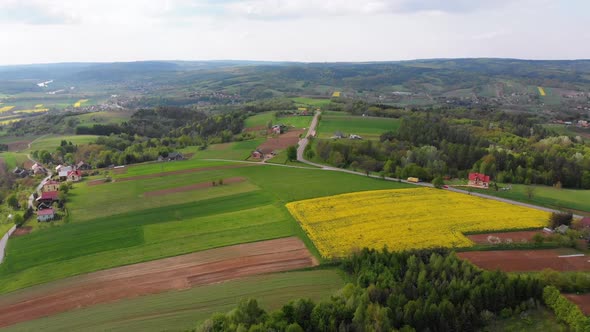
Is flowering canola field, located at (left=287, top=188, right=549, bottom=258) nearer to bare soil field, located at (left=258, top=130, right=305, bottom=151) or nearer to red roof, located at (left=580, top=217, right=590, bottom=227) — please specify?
red roof, located at (left=580, top=217, right=590, bottom=227)

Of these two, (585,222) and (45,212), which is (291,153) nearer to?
(45,212)

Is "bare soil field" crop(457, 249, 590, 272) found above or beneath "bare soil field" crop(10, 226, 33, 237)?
above

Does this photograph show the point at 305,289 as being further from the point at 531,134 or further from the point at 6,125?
the point at 6,125

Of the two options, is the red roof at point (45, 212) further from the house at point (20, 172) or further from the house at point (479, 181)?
the house at point (479, 181)

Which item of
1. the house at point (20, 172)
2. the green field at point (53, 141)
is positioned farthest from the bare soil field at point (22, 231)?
the green field at point (53, 141)

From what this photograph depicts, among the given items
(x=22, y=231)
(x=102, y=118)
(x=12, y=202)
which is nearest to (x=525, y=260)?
(x=22, y=231)

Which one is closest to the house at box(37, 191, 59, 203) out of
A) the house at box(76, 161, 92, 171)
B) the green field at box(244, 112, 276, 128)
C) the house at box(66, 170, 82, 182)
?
the house at box(66, 170, 82, 182)

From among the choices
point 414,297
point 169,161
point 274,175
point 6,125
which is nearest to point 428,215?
point 414,297
